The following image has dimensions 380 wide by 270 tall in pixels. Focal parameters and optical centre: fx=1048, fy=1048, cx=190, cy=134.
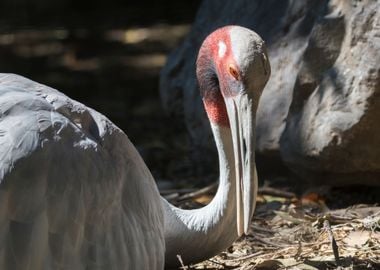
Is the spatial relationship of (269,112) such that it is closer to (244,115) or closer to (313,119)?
(313,119)

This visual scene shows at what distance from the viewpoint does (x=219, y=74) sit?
405cm

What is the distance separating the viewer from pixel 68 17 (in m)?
13.4

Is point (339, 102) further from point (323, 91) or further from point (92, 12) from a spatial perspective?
point (92, 12)

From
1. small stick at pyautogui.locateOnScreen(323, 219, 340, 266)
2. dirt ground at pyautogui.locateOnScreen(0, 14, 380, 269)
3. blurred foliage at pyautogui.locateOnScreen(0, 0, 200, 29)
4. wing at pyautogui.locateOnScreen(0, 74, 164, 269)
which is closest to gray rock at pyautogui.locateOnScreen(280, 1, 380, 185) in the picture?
dirt ground at pyautogui.locateOnScreen(0, 14, 380, 269)

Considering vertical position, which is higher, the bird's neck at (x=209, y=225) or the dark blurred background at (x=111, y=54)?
the bird's neck at (x=209, y=225)

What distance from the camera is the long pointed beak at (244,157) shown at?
381cm

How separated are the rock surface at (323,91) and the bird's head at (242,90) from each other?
3.04 ft

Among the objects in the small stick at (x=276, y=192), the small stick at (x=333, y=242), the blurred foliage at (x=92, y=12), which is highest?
the small stick at (x=333, y=242)

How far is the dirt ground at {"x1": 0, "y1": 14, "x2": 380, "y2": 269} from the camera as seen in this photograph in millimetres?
4395

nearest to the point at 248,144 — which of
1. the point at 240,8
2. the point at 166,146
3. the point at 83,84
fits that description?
the point at 240,8

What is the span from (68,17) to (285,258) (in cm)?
954

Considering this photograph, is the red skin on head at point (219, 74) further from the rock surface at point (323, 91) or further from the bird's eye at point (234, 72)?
the rock surface at point (323, 91)

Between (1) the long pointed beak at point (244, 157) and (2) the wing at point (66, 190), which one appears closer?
(2) the wing at point (66, 190)

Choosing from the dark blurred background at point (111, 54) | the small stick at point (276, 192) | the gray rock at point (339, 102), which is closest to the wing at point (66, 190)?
the gray rock at point (339, 102)
